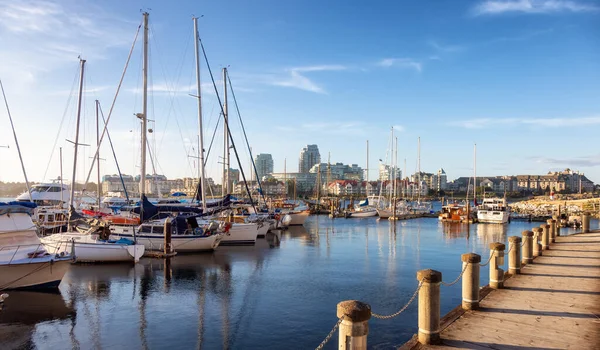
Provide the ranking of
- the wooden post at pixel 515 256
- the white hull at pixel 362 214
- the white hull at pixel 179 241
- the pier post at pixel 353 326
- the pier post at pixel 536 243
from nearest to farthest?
the pier post at pixel 353 326 < the wooden post at pixel 515 256 < the pier post at pixel 536 243 < the white hull at pixel 179 241 < the white hull at pixel 362 214

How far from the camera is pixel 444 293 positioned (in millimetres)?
22750

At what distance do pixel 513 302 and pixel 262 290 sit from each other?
47.2 ft

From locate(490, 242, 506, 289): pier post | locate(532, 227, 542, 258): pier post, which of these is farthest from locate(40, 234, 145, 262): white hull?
locate(532, 227, 542, 258): pier post

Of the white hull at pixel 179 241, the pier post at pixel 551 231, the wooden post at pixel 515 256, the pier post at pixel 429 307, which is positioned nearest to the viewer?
the pier post at pixel 429 307

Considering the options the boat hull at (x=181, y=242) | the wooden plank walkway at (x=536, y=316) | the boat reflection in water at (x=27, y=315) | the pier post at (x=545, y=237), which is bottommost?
the boat reflection in water at (x=27, y=315)

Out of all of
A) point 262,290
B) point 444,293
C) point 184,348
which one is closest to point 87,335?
point 184,348

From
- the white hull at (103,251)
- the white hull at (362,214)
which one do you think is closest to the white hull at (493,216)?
the white hull at (362,214)

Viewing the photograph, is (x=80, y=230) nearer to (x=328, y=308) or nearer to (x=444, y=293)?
(x=328, y=308)

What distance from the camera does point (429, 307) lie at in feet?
30.6

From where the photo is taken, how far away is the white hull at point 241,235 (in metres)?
44.2

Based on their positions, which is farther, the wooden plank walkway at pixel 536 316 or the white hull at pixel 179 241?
the white hull at pixel 179 241

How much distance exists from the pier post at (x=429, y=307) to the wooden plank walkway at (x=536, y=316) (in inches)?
9.4

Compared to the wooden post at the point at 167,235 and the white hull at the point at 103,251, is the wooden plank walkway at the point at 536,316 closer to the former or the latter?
the white hull at the point at 103,251

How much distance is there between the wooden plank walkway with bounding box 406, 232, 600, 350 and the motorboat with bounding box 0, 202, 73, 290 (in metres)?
21.0
